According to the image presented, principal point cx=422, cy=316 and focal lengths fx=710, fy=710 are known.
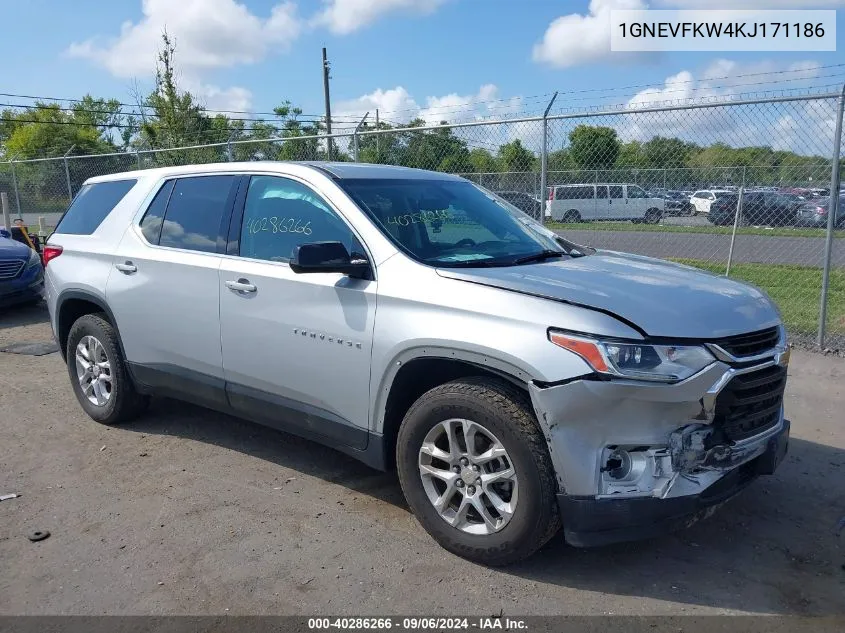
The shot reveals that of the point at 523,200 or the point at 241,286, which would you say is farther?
the point at 523,200

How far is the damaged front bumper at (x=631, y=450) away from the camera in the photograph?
2.82m

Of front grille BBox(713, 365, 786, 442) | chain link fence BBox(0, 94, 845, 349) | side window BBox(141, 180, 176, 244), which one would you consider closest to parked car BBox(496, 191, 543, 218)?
chain link fence BBox(0, 94, 845, 349)

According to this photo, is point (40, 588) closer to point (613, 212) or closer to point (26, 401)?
point (26, 401)

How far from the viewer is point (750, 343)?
3.12 metres

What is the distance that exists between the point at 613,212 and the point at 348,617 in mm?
11598

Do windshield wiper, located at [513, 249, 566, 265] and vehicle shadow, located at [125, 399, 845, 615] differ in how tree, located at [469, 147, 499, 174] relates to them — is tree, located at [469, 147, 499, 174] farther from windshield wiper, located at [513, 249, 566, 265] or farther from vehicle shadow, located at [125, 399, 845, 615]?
vehicle shadow, located at [125, 399, 845, 615]

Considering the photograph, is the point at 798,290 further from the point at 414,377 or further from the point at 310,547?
the point at 310,547

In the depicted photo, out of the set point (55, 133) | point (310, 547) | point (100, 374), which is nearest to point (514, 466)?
point (310, 547)

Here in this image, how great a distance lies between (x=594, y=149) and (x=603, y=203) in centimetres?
291

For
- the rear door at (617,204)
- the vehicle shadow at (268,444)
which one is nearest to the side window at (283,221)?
the vehicle shadow at (268,444)

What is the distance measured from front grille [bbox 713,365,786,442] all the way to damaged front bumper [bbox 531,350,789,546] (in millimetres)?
36

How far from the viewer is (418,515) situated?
3467mm

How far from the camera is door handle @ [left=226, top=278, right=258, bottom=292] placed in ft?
13.2

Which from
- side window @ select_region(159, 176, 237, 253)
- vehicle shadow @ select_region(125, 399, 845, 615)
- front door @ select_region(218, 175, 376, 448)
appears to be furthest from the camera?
side window @ select_region(159, 176, 237, 253)
